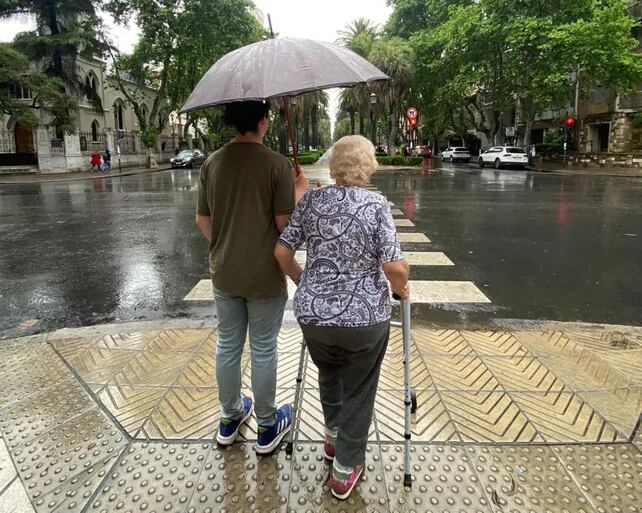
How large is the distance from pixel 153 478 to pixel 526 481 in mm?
1854

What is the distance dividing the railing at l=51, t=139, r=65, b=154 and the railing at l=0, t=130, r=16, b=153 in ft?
13.3

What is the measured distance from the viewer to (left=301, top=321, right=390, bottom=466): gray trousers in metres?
2.24

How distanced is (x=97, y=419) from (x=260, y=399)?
1.14 metres

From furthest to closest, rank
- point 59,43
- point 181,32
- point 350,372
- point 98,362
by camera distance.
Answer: point 181,32
point 59,43
point 98,362
point 350,372

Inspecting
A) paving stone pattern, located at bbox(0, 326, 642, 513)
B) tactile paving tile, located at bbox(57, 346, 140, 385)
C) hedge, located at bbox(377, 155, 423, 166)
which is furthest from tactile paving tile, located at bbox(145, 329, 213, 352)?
hedge, located at bbox(377, 155, 423, 166)

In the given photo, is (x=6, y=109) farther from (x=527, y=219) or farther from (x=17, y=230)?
(x=527, y=219)

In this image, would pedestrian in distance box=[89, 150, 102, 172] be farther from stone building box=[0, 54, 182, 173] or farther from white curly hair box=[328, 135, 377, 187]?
white curly hair box=[328, 135, 377, 187]

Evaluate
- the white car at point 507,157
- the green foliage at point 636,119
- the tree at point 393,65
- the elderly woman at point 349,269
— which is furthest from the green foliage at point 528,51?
the elderly woman at point 349,269

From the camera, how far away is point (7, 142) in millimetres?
35250

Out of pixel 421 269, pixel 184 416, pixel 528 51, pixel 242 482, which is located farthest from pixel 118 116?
pixel 242 482

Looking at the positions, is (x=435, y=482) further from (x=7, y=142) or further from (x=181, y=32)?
(x=7, y=142)

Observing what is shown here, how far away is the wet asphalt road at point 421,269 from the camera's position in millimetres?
5422

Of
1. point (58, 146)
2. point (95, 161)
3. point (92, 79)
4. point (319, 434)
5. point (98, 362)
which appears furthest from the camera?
point (92, 79)

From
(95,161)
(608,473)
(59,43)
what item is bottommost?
(608,473)
